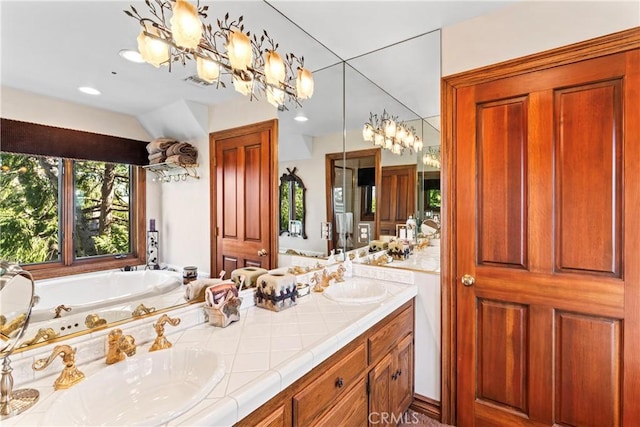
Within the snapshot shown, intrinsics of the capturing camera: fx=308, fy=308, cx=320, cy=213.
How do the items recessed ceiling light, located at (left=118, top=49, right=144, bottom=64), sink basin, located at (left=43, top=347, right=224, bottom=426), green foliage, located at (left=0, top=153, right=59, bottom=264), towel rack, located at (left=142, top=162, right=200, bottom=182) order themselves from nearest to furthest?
sink basin, located at (left=43, top=347, right=224, bottom=426), green foliage, located at (left=0, top=153, right=59, bottom=264), recessed ceiling light, located at (left=118, top=49, right=144, bottom=64), towel rack, located at (left=142, top=162, right=200, bottom=182)

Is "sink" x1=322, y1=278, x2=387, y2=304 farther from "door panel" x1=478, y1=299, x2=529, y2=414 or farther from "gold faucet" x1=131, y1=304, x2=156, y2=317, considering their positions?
"gold faucet" x1=131, y1=304, x2=156, y2=317

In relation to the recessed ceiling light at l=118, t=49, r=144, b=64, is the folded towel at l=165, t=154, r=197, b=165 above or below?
below

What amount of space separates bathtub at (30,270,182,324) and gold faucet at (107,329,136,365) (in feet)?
0.46

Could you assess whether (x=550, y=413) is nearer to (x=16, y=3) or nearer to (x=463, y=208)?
(x=463, y=208)

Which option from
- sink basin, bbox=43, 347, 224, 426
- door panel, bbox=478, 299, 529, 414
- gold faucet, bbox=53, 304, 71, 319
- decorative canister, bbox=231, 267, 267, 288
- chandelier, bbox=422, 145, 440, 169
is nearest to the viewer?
sink basin, bbox=43, 347, 224, 426

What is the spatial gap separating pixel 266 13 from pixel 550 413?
2.66m

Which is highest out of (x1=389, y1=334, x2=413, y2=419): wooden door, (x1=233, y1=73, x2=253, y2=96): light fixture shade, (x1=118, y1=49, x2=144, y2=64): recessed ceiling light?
(x1=233, y1=73, x2=253, y2=96): light fixture shade

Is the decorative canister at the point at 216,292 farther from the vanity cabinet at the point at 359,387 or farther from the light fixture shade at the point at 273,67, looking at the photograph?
the light fixture shade at the point at 273,67

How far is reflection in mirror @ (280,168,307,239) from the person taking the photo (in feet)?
6.18

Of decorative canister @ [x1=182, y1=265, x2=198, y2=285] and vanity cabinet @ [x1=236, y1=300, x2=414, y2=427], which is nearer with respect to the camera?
vanity cabinet @ [x1=236, y1=300, x2=414, y2=427]

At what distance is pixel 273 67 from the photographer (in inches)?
64.7

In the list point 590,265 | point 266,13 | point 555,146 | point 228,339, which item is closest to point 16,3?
point 266,13

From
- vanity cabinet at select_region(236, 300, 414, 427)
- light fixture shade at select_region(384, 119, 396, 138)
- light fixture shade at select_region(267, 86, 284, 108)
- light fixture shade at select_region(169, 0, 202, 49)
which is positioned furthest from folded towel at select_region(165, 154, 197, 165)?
light fixture shade at select_region(384, 119, 396, 138)

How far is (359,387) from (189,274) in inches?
36.6
